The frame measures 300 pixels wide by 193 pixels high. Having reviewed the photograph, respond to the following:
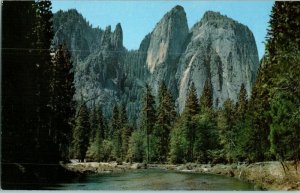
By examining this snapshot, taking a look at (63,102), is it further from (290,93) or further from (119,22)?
(290,93)

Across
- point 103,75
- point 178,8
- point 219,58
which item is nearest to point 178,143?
point 219,58

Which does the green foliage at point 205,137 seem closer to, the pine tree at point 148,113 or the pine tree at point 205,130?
the pine tree at point 205,130

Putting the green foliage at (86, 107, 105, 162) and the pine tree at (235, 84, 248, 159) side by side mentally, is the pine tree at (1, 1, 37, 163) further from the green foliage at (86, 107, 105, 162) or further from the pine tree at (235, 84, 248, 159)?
the pine tree at (235, 84, 248, 159)

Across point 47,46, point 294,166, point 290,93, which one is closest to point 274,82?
point 290,93

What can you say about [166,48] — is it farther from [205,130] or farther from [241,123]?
[241,123]

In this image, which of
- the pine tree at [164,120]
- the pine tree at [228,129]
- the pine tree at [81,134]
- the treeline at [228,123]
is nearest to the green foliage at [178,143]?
the treeline at [228,123]

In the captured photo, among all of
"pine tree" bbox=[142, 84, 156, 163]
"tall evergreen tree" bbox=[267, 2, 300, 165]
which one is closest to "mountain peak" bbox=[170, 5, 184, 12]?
"pine tree" bbox=[142, 84, 156, 163]

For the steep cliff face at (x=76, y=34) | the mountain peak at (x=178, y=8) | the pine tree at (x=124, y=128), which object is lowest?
the pine tree at (x=124, y=128)

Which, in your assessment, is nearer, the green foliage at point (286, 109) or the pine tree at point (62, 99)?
the green foliage at point (286, 109)
